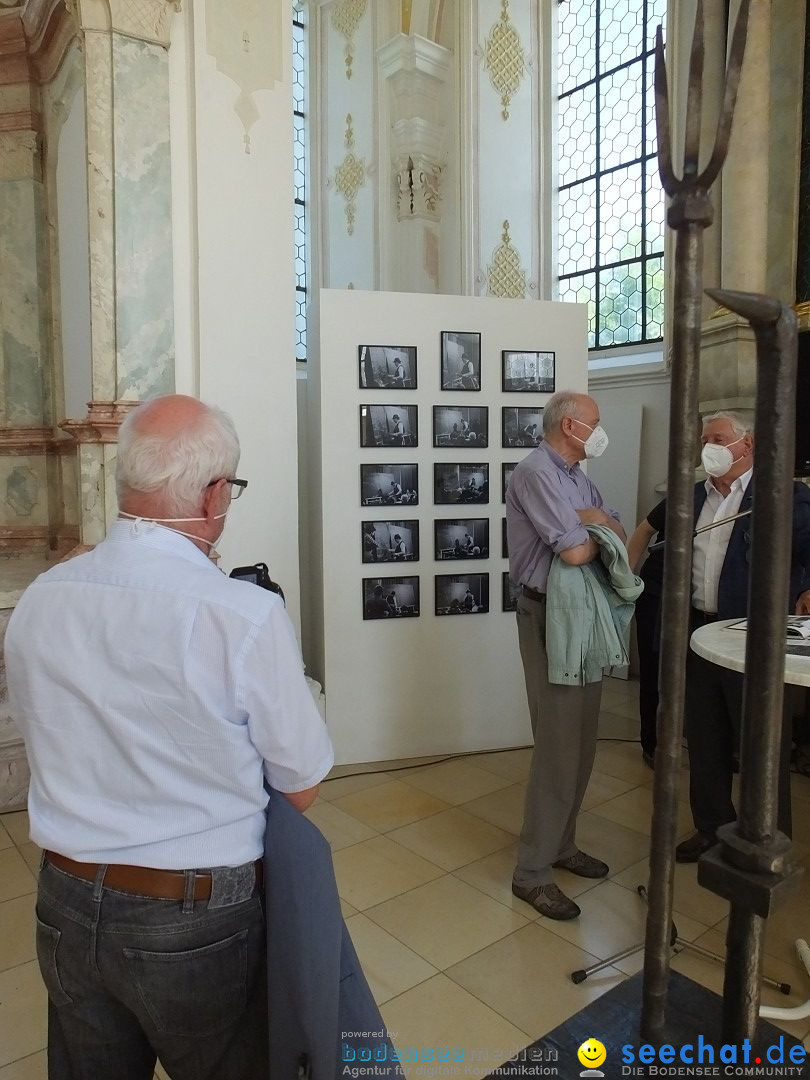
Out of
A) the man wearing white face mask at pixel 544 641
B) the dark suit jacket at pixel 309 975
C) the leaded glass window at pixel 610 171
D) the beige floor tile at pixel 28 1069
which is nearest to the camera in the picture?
the dark suit jacket at pixel 309 975

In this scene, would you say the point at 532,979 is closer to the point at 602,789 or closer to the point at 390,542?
the point at 602,789

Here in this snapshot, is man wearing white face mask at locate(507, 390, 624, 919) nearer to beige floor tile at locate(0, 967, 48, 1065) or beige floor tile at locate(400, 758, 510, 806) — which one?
beige floor tile at locate(400, 758, 510, 806)


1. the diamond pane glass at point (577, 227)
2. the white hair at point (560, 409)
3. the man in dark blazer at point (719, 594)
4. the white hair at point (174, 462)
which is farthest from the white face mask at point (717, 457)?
the diamond pane glass at point (577, 227)

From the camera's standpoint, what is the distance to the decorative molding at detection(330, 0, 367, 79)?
27.0 feet

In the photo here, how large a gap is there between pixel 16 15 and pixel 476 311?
3.80 m

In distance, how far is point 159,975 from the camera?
1370 mm

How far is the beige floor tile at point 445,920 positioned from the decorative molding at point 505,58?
281 inches

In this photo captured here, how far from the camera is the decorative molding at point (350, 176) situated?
841cm

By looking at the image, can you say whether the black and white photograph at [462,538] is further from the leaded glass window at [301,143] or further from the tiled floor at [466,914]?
the leaded glass window at [301,143]

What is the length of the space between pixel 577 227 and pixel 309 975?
792cm

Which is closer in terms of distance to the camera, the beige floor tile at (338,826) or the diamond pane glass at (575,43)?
the beige floor tile at (338,826)

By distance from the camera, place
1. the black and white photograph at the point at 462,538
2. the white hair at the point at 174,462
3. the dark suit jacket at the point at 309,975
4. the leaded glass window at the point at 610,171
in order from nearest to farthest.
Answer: the dark suit jacket at the point at 309,975
the white hair at the point at 174,462
the black and white photograph at the point at 462,538
the leaded glass window at the point at 610,171

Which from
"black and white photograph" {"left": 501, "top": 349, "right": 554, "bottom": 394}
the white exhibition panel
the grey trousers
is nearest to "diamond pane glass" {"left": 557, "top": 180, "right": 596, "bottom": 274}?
the white exhibition panel

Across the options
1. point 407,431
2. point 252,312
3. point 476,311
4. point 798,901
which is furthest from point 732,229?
point 798,901
